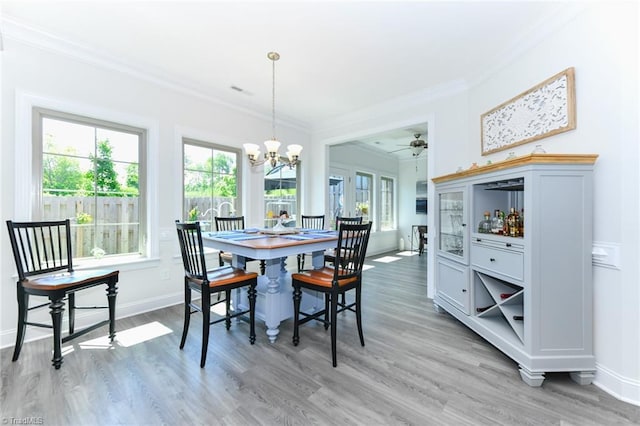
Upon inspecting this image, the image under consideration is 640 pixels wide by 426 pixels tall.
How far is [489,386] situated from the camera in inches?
71.9

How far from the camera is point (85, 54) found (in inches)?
106

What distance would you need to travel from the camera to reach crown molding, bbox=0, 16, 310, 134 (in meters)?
2.35

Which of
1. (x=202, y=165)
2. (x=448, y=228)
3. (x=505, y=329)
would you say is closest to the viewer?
(x=505, y=329)

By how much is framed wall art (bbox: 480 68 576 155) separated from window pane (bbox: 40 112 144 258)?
3927 mm

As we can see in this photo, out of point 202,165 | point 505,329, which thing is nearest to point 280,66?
point 202,165

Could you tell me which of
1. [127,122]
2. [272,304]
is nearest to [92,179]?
[127,122]

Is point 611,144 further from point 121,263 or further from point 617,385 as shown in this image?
point 121,263

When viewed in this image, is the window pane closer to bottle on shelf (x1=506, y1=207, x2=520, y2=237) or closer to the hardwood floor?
the hardwood floor

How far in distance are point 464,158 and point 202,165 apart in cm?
342

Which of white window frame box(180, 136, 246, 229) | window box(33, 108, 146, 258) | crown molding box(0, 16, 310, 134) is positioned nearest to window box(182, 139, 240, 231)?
white window frame box(180, 136, 246, 229)

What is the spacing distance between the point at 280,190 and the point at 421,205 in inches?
170

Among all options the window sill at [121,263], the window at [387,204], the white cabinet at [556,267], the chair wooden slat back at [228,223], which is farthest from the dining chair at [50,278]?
the window at [387,204]

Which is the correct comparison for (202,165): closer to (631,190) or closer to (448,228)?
(448,228)

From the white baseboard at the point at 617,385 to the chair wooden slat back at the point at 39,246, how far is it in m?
4.20
